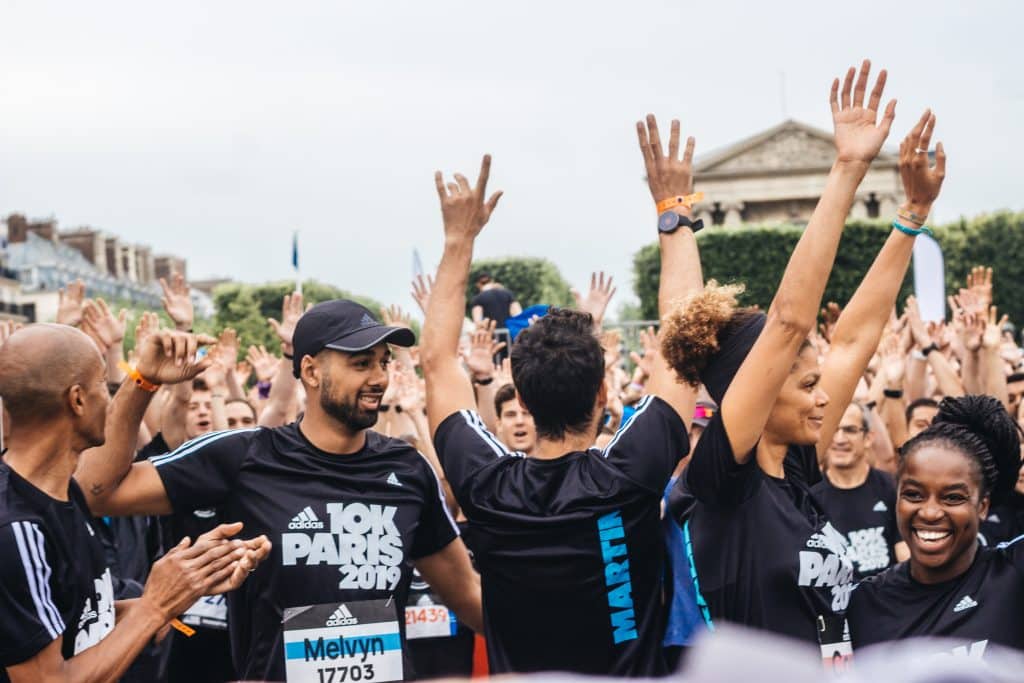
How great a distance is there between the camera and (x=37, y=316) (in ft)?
315

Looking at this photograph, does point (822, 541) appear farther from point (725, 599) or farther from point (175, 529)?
point (175, 529)

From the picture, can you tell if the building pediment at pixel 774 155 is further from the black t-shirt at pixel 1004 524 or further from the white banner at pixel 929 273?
the black t-shirt at pixel 1004 524

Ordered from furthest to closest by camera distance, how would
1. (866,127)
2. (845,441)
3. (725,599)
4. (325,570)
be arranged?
(845,441)
(325,570)
(866,127)
(725,599)

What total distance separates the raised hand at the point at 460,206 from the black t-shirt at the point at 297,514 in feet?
3.24

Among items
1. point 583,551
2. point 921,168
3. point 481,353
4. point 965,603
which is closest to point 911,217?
point 921,168

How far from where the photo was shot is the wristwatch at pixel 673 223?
12.9 feet

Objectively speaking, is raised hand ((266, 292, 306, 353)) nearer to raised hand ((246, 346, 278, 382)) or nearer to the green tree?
raised hand ((246, 346, 278, 382))

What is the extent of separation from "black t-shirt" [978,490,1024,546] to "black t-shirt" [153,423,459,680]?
3.01 metres

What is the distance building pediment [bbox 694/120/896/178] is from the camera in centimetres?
6638

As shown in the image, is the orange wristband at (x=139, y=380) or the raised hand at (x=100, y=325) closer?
the orange wristband at (x=139, y=380)

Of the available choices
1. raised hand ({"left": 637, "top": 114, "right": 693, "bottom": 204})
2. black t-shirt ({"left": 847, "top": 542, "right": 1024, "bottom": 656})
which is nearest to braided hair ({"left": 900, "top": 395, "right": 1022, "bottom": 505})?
black t-shirt ({"left": 847, "top": 542, "right": 1024, "bottom": 656})

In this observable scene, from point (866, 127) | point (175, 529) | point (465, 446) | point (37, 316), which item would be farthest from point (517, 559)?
point (37, 316)

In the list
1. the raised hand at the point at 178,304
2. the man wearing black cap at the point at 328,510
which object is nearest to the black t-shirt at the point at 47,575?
the man wearing black cap at the point at 328,510

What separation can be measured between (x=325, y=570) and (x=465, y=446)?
34.3 inches
